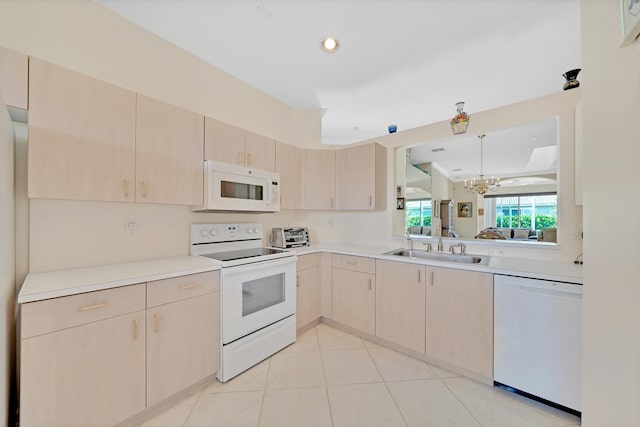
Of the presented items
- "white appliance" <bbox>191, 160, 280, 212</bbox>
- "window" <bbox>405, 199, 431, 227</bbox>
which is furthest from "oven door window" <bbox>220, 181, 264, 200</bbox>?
"window" <bbox>405, 199, 431, 227</bbox>

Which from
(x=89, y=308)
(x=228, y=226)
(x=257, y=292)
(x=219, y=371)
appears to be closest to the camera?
(x=89, y=308)

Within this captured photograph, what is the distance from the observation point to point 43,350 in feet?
3.74

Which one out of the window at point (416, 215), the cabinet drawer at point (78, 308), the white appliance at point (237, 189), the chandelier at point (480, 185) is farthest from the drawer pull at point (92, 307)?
the chandelier at point (480, 185)

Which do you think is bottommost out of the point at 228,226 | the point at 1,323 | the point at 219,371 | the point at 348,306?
the point at 219,371

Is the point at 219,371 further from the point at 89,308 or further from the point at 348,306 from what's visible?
the point at 348,306

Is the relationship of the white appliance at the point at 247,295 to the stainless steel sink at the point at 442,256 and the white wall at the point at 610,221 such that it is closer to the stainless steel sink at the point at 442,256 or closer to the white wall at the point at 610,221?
the stainless steel sink at the point at 442,256

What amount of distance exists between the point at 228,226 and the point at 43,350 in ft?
4.82

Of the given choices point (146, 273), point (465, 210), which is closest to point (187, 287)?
point (146, 273)

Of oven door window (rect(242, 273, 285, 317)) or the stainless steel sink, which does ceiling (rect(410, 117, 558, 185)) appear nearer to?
the stainless steel sink

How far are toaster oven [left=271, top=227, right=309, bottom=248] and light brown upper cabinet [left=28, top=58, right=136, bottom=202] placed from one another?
1.47m

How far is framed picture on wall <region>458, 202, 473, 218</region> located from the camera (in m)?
2.86

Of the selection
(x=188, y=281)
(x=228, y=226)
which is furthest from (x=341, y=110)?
(x=188, y=281)

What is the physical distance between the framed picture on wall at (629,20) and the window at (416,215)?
2.36m

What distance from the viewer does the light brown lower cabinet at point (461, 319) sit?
1770 mm
